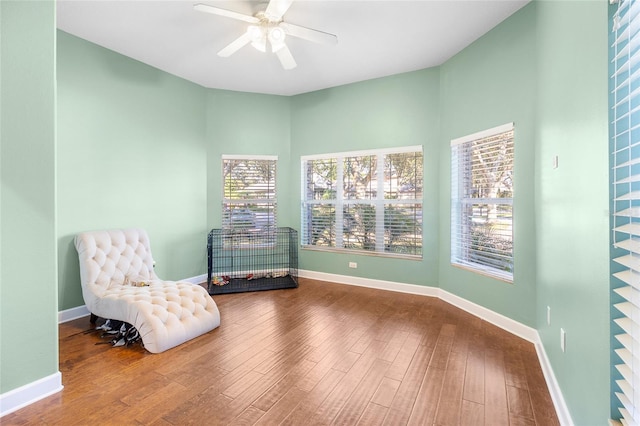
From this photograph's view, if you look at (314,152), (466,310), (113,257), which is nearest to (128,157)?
(113,257)

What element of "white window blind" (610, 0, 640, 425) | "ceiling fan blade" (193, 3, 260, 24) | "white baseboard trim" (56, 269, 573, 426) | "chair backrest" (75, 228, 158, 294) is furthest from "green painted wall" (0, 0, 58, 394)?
"white window blind" (610, 0, 640, 425)

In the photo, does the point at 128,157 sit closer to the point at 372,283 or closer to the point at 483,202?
the point at 372,283

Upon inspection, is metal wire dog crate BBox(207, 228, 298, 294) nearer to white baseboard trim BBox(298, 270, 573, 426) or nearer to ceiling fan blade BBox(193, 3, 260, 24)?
white baseboard trim BBox(298, 270, 573, 426)

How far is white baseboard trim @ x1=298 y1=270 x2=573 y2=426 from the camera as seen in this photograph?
1.84m

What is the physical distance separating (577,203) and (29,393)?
11.0 ft

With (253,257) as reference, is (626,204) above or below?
above

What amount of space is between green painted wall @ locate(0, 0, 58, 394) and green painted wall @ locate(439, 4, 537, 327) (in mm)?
3746

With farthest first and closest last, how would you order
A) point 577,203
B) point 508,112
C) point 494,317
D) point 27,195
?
point 494,317 → point 508,112 → point 27,195 → point 577,203

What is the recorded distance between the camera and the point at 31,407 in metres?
1.82

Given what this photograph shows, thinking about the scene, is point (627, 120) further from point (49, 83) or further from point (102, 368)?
point (102, 368)

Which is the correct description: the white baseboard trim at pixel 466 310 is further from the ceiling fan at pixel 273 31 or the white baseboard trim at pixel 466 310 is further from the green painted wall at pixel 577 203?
the ceiling fan at pixel 273 31

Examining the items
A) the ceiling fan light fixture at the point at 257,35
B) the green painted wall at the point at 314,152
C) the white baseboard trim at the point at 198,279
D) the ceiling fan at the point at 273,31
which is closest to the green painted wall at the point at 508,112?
the green painted wall at the point at 314,152

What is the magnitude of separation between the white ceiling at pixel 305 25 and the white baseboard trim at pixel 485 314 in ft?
9.71

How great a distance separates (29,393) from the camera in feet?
6.07
